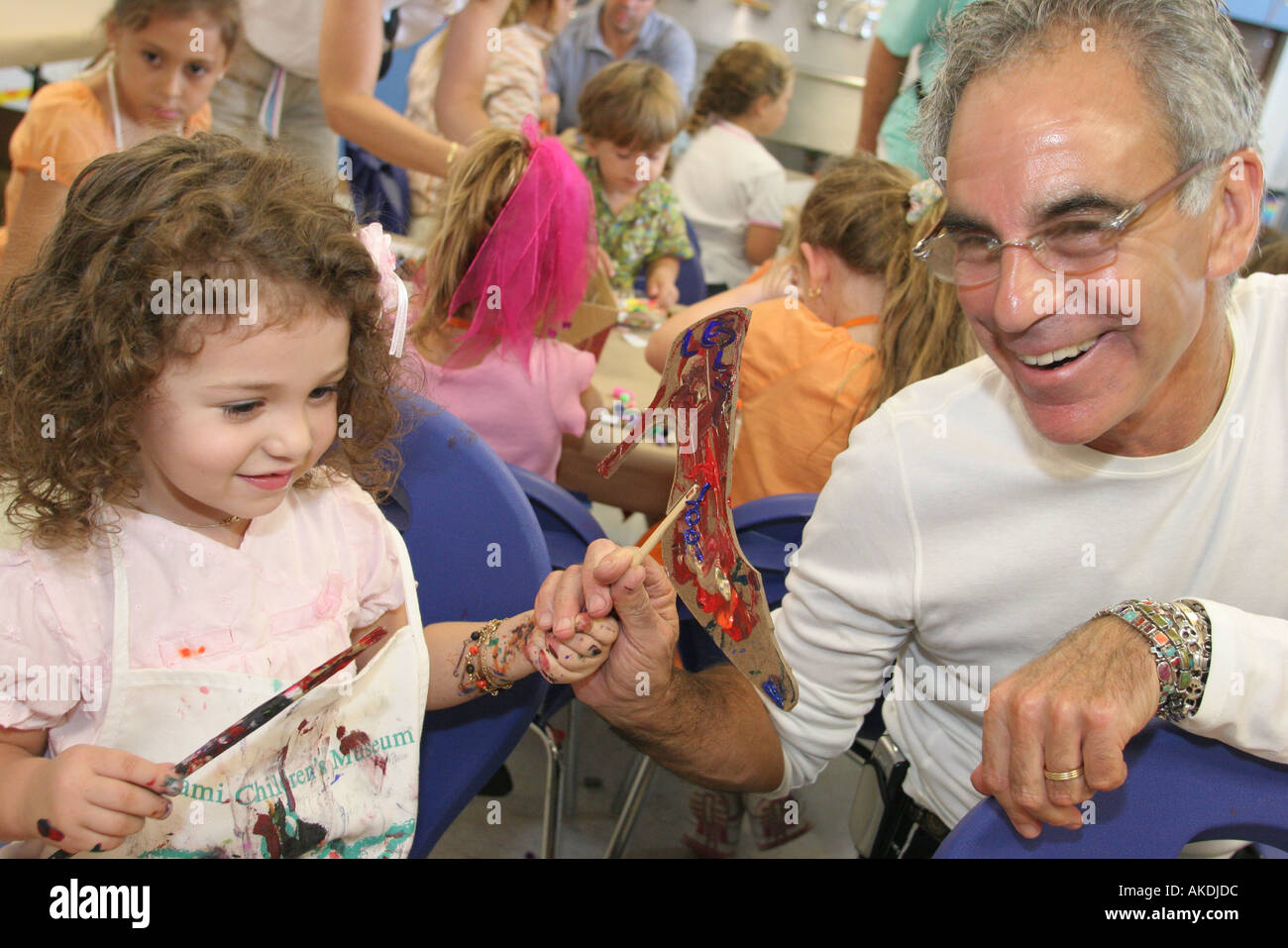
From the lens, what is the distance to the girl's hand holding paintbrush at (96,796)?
2.86 feet

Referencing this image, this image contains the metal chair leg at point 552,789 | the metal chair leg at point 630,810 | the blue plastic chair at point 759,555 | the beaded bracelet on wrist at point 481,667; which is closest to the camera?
the beaded bracelet on wrist at point 481,667

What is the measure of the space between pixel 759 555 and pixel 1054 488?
538 millimetres

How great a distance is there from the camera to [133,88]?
2264 millimetres

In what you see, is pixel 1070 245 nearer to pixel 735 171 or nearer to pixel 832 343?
pixel 832 343

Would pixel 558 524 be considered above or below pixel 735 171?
below

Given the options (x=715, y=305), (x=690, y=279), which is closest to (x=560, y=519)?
(x=715, y=305)

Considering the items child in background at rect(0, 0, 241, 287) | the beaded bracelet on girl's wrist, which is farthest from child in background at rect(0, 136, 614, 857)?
child in background at rect(0, 0, 241, 287)

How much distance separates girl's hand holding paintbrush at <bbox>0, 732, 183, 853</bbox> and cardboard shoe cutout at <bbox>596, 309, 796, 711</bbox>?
492mm

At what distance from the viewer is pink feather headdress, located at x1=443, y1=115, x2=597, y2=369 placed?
6.00 feet

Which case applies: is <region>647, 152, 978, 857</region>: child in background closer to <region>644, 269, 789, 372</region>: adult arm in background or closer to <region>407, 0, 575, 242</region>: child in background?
<region>644, 269, 789, 372</region>: adult arm in background

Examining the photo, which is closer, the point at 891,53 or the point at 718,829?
the point at 718,829

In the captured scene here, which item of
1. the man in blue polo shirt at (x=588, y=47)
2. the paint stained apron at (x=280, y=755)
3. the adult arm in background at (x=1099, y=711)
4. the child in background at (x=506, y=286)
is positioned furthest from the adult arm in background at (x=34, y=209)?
the man in blue polo shirt at (x=588, y=47)

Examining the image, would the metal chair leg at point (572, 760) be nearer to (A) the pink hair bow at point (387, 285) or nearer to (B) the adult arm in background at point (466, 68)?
(A) the pink hair bow at point (387, 285)
